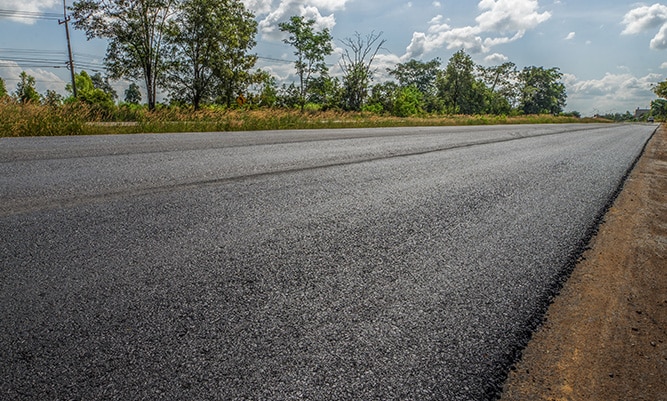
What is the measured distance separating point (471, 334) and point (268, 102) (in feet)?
130

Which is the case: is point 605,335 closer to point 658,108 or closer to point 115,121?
point 115,121

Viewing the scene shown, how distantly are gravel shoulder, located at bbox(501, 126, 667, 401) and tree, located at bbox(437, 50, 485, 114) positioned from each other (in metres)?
63.7

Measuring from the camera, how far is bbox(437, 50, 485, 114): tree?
59.8 metres

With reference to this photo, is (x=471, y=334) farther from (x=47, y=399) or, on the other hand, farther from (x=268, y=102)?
(x=268, y=102)

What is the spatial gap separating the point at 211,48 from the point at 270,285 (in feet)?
103

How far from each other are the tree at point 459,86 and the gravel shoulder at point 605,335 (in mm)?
63688

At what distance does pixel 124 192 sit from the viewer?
11.4 feet

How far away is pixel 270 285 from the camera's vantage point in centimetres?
184

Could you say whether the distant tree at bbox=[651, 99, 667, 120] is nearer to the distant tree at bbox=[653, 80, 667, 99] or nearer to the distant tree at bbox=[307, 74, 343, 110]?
the distant tree at bbox=[653, 80, 667, 99]

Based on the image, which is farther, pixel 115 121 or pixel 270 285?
pixel 115 121

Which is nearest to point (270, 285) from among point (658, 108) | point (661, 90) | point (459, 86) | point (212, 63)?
point (212, 63)

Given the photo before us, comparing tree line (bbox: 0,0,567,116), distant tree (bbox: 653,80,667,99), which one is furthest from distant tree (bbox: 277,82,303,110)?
distant tree (bbox: 653,80,667,99)

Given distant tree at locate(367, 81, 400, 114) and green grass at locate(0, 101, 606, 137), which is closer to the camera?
green grass at locate(0, 101, 606, 137)

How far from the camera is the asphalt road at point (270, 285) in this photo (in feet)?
4.07
